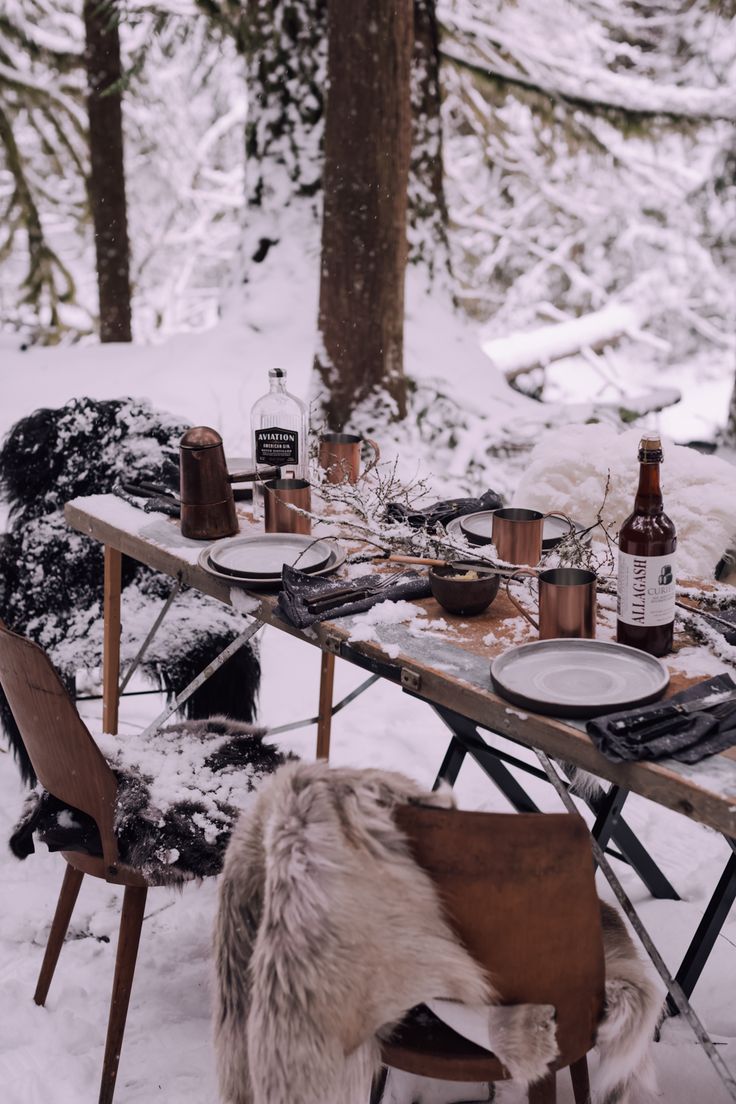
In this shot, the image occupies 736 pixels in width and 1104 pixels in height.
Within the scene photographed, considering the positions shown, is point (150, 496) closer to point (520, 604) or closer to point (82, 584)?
point (82, 584)

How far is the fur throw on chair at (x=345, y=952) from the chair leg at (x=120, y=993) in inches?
25.8

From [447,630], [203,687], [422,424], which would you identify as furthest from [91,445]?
[422,424]

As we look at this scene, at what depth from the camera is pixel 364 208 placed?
4262 millimetres

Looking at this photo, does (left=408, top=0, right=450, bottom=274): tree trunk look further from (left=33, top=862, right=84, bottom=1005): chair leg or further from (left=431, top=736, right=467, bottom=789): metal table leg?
(left=33, top=862, right=84, bottom=1005): chair leg

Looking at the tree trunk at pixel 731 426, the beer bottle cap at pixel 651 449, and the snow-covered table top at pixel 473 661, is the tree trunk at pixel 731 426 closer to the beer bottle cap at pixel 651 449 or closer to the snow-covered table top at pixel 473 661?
the snow-covered table top at pixel 473 661

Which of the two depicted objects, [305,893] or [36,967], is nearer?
[305,893]

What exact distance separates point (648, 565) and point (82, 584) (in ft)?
5.82

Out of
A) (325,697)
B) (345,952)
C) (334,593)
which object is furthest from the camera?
(325,697)

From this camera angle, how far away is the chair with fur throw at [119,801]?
154 centimetres

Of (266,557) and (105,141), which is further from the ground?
Result: (105,141)

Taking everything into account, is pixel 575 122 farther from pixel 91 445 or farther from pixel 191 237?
pixel 191 237

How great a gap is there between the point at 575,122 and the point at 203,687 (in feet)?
17.1

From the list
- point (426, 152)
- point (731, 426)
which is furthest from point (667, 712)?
point (426, 152)

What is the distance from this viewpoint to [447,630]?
1632 mm
